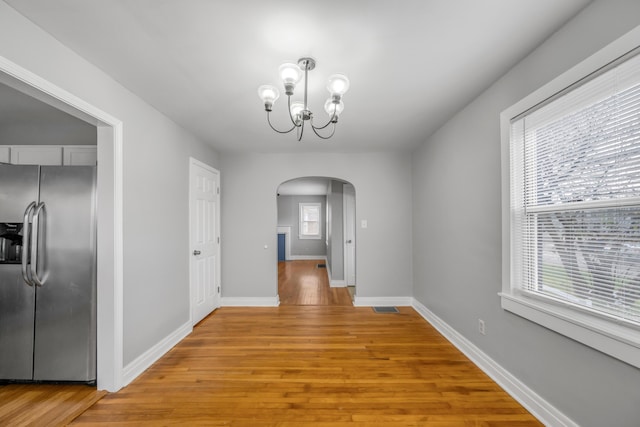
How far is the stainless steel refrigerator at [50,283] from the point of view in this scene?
6.53 ft

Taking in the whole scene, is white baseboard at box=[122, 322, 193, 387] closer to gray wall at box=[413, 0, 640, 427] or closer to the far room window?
gray wall at box=[413, 0, 640, 427]

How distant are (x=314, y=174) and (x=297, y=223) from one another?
5.53 metres

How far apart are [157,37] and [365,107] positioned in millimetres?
1716

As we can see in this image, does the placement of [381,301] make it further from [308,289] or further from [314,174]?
[314,174]

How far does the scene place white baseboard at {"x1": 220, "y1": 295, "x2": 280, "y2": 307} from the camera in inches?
159

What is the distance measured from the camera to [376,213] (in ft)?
13.5

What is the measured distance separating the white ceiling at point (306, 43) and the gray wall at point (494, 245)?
0.16 meters

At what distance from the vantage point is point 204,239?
356 centimetres

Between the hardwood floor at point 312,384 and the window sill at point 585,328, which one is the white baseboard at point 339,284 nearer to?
the hardwood floor at point 312,384

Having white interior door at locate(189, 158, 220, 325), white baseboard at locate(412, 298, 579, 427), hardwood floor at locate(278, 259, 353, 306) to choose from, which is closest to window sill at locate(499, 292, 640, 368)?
white baseboard at locate(412, 298, 579, 427)

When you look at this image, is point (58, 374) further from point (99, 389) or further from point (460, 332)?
point (460, 332)

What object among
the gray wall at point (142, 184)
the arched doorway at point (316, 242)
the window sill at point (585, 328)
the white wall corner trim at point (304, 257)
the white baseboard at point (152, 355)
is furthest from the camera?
the white wall corner trim at point (304, 257)

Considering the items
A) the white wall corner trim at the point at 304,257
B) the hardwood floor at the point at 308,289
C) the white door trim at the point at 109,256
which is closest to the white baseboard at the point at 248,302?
the hardwood floor at the point at 308,289

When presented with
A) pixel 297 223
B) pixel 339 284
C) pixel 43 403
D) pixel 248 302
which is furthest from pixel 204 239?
pixel 297 223
